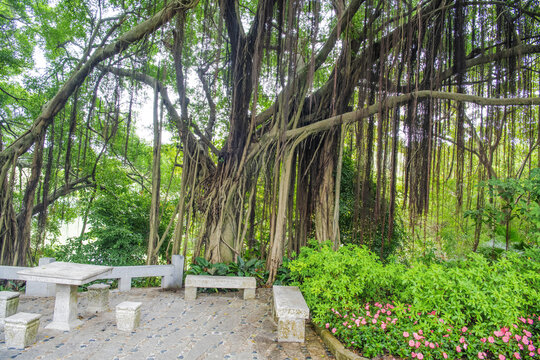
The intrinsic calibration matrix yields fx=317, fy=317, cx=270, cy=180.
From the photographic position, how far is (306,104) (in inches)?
187

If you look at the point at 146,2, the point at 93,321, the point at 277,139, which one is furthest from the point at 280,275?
the point at 146,2

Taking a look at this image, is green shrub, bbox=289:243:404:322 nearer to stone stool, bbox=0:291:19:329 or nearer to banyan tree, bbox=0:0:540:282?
banyan tree, bbox=0:0:540:282

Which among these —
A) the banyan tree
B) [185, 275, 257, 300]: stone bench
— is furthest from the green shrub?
[185, 275, 257, 300]: stone bench

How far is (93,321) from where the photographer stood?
9.43 ft

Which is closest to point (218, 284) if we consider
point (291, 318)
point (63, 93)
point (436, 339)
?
point (291, 318)

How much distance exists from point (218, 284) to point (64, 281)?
170 centimetres

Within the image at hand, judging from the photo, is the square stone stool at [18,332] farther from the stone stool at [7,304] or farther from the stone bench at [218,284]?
the stone bench at [218,284]

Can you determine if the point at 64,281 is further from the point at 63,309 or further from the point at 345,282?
the point at 345,282

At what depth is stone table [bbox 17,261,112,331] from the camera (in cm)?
249

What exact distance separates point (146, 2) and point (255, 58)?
260 cm

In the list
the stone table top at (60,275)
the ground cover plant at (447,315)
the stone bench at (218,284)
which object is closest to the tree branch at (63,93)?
the stone table top at (60,275)

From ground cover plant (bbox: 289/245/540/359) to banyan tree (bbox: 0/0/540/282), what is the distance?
3.17 ft

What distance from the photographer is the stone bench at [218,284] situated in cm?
375

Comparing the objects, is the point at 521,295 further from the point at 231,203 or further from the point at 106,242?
the point at 106,242
